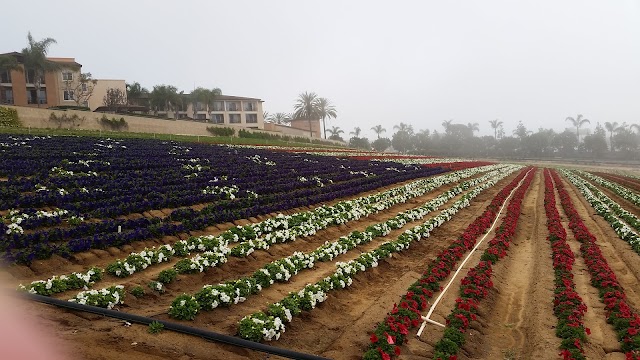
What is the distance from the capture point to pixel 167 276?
28.1 ft

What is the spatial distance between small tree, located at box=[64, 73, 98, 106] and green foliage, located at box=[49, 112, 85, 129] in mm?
20779

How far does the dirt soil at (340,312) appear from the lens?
19.7ft

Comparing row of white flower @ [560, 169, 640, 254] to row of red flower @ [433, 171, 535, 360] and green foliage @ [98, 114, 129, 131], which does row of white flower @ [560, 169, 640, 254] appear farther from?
green foliage @ [98, 114, 129, 131]

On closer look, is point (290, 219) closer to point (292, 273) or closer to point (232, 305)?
point (292, 273)

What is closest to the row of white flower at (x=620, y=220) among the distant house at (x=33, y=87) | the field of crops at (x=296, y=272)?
the field of crops at (x=296, y=272)

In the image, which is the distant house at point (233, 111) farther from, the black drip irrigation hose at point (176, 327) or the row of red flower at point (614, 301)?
the black drip irrigation hose at point (176, 327)

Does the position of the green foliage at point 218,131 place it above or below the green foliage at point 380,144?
below

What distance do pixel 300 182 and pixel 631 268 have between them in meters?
13.8

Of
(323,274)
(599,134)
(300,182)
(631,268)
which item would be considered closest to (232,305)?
(323,274)

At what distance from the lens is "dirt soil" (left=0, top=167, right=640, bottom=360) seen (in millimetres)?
6020

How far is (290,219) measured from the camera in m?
14.4

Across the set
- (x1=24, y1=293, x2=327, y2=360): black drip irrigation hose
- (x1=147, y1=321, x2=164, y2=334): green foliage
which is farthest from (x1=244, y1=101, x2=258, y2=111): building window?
(x1=147, y1=321, x2=164, y2=334): green foliage

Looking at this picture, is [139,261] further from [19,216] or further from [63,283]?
[19,216]

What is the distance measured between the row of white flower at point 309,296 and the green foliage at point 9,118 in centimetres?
3507
